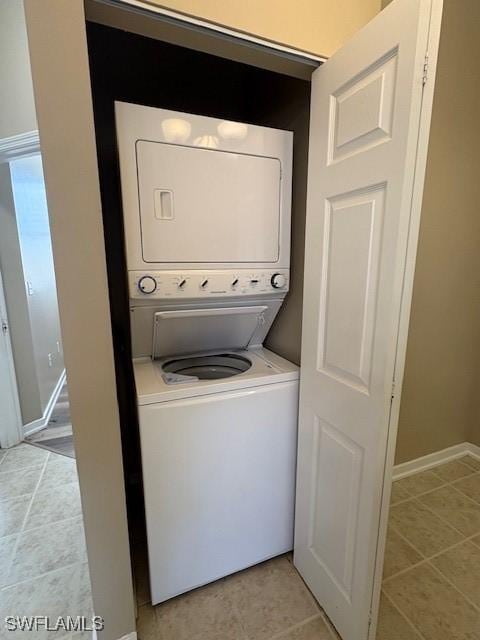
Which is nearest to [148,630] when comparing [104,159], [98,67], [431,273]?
[104,159]

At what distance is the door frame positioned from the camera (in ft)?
8.23

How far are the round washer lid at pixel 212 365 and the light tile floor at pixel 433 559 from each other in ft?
4.03

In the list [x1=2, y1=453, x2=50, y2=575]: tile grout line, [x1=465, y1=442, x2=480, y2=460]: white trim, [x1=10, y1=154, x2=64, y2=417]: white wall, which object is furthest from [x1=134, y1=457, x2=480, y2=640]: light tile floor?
→ [x1=10, y1=154, x2=64, y2=417]: white wall

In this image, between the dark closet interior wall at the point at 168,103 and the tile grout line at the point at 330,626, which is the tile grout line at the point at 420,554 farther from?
the dark closet interior wall at the point at 168,103

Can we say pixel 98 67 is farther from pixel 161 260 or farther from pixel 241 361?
pixel 241 361

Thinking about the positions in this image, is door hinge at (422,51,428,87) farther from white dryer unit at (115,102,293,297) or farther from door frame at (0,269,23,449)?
door frame at (0,269,23,449)

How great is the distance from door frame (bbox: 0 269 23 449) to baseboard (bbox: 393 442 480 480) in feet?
9.68

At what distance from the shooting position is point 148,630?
1.32m

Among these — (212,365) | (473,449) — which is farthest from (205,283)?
(473,449)

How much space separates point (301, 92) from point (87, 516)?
1.96 m

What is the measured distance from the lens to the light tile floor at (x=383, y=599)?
131 centimetres

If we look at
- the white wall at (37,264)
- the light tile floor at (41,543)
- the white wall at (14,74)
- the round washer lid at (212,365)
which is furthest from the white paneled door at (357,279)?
the white wall at (37,264)

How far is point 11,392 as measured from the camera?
2.62 meters

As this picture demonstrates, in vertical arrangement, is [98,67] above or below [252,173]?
above
